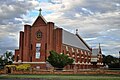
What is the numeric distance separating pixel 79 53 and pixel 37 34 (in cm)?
2881

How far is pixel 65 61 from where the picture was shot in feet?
253

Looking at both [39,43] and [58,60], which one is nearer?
[58,60]

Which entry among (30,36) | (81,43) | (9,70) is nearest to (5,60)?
(30,36)

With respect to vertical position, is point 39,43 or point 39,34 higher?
point 39,34

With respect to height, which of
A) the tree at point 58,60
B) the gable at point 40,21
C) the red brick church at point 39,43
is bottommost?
the tree at point 58,60

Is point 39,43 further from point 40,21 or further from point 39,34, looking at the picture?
point 40,21

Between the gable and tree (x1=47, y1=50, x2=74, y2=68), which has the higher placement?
the gable

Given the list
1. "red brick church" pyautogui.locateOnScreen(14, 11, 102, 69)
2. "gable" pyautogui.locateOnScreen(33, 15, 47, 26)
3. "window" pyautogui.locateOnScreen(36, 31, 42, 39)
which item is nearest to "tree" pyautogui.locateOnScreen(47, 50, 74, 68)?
"red brick church" pyautogui.locateOnScreen(14, 11, 102, 69)

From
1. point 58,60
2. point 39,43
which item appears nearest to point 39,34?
point 39,43

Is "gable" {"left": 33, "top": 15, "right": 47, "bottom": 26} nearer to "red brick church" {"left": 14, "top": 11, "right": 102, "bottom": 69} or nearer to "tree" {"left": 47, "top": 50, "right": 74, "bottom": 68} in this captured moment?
"red brick church" {"left": 14, "top": 11, "right": 102, "bottom": 69}

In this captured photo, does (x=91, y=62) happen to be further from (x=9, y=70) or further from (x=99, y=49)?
(x=9, y=70)

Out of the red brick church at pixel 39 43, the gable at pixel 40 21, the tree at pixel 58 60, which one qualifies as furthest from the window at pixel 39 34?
the tree at pixel 58 60

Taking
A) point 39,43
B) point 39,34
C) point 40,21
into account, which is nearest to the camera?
point 39,43

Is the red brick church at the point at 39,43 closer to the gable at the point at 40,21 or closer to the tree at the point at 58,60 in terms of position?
the gable at the point at 40,21
